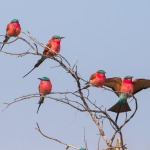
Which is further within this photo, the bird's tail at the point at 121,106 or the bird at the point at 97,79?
the bird's tail at the point at 121,106

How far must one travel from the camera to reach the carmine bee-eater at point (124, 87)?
912 cm

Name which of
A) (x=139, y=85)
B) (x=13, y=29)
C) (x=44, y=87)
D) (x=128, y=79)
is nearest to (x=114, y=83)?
(x=128, y=79)

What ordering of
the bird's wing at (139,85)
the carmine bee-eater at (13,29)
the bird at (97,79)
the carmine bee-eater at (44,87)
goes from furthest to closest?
the carmine bee-eater at (13,29) → the carmine bee-eater at (44,87) → the bird's wing at (139,85) → the bird at (97,79)

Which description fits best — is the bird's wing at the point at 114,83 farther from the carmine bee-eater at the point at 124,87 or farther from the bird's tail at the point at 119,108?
the bird's tail at the point at 119,108

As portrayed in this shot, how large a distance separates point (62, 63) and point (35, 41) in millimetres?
517

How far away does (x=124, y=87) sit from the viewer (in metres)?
9.12

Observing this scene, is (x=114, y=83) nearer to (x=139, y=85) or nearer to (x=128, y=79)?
(x=128, y=79)

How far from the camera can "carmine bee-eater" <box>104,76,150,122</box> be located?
9.12 metres

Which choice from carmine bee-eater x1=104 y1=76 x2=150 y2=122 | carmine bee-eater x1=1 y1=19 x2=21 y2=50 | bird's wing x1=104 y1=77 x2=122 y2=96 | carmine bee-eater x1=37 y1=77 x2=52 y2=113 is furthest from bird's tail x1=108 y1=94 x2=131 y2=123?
carmine bee-eater x1=1 y1=19 x2=21 y2=50

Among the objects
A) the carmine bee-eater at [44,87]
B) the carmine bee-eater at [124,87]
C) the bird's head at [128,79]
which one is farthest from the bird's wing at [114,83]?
the carmine bee-eater at [44,87]

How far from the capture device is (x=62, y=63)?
8.37m

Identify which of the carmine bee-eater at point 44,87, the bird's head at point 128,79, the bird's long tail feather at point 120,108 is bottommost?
the bird's long tail feather at point 120,108

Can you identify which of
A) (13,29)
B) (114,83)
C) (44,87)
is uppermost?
(13,29)

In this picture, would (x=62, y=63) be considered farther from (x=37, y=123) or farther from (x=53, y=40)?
(x=53, y=40)
